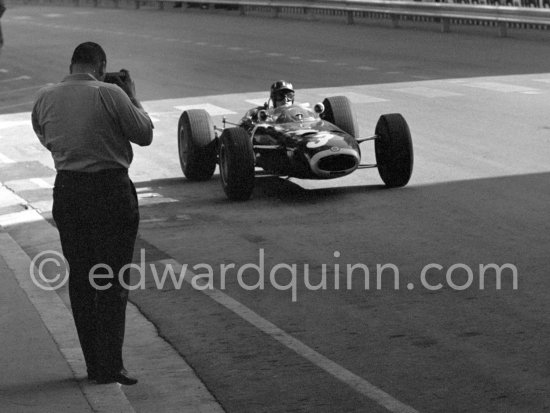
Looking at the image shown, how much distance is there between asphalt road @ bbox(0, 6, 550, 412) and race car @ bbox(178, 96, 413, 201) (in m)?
0.25

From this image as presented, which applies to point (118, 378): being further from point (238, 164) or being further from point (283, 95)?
point (283, 95)

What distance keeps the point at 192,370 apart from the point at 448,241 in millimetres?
3846

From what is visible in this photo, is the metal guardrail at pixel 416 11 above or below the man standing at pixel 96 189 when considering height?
below

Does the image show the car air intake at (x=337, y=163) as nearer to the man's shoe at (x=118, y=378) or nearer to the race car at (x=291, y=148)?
the race car at (x=291, y=148)

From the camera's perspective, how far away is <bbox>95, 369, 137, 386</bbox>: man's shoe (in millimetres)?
7367

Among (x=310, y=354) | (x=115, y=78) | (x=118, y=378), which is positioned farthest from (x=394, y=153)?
(x=118, y=378)

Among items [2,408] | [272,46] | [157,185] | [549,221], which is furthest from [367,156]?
[272,46]

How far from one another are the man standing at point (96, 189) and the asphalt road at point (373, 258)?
2.10 ft

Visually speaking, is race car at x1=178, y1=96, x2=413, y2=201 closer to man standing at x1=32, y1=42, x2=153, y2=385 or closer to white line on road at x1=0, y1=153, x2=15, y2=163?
white line on road at x1=0, y1=153, x2=15, y2=163

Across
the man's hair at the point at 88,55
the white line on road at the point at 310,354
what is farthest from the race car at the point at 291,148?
the man's hair at the point at 88,55

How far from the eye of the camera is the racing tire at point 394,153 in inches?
548

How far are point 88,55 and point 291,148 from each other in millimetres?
6434

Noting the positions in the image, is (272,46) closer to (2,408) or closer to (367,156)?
(367,156)

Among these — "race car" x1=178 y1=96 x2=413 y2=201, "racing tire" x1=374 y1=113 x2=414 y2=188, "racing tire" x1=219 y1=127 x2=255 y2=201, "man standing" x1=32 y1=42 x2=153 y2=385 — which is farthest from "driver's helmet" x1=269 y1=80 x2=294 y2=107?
"man standing" x1=32 y1=42 x2=153 y2=385
